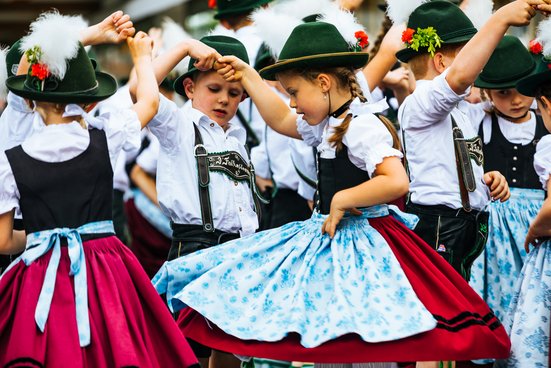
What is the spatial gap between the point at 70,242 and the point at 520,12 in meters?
2.00

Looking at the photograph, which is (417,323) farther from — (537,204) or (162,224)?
(162,224)

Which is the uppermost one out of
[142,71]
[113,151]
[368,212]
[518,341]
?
[142,71]

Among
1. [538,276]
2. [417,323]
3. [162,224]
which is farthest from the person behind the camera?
[162,224]

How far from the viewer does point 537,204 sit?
210 inches

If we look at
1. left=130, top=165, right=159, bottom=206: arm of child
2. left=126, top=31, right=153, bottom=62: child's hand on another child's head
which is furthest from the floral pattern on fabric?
left=130, top=165, right=159, bottom=206: arm of child

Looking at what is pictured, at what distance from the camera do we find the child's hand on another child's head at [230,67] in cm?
449

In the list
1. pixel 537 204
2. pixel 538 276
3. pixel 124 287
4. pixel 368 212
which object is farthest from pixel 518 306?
pixel 124 287

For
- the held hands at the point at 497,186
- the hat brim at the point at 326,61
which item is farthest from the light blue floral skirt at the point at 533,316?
the hat brim at the point at 326,61

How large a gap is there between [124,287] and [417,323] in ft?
3.83

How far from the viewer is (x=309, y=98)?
13.4 ft

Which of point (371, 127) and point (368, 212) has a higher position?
point (371, 127)

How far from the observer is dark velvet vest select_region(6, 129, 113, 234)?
3797mm

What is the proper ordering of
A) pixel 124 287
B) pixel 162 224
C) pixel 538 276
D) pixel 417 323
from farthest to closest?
pixel 162 224 → pixel 538 276 → pixel 124 287 → pixel 417 323

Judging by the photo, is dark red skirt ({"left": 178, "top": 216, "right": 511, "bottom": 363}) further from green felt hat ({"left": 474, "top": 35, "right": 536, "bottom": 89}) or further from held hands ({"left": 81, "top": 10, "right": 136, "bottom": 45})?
green felt hat ({"left": 474, "top": 35, "right": 536, "bottom": 89})
